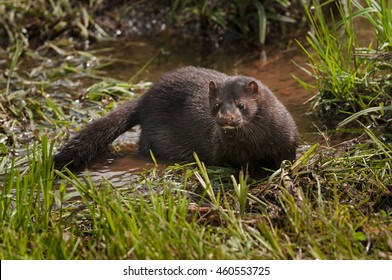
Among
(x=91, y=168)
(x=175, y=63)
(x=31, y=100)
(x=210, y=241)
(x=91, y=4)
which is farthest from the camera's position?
(x=91, y=4)

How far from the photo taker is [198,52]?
9.27m

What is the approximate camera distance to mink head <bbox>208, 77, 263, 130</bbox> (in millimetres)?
5707

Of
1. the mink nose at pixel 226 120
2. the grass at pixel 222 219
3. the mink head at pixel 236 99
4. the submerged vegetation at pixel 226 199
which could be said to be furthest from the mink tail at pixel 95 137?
the mink nose at pixel 226 120

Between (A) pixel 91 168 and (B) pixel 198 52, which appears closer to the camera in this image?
(A) pixel 91 168

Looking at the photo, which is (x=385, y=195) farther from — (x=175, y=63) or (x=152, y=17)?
(x=152, y=17)

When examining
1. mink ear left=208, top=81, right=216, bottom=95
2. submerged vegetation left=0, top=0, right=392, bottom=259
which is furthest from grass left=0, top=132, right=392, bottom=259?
mink ear left=208, top=81, right=216, bottom=95

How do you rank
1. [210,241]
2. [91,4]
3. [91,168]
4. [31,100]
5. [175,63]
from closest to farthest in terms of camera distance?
[210,241]
[91,168]
[31,100]
[175,63]
[91,4]

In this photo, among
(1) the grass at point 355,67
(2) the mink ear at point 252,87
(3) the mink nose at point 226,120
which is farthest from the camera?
(1) the grass at point 355,67

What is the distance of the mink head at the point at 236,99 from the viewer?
5.71 metres

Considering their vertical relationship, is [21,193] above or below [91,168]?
above

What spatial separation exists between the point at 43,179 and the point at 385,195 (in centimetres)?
212

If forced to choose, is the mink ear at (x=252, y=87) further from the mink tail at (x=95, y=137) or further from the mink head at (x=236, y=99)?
the mink tail at (x=95, y=137)

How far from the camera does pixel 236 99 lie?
19.0ft
